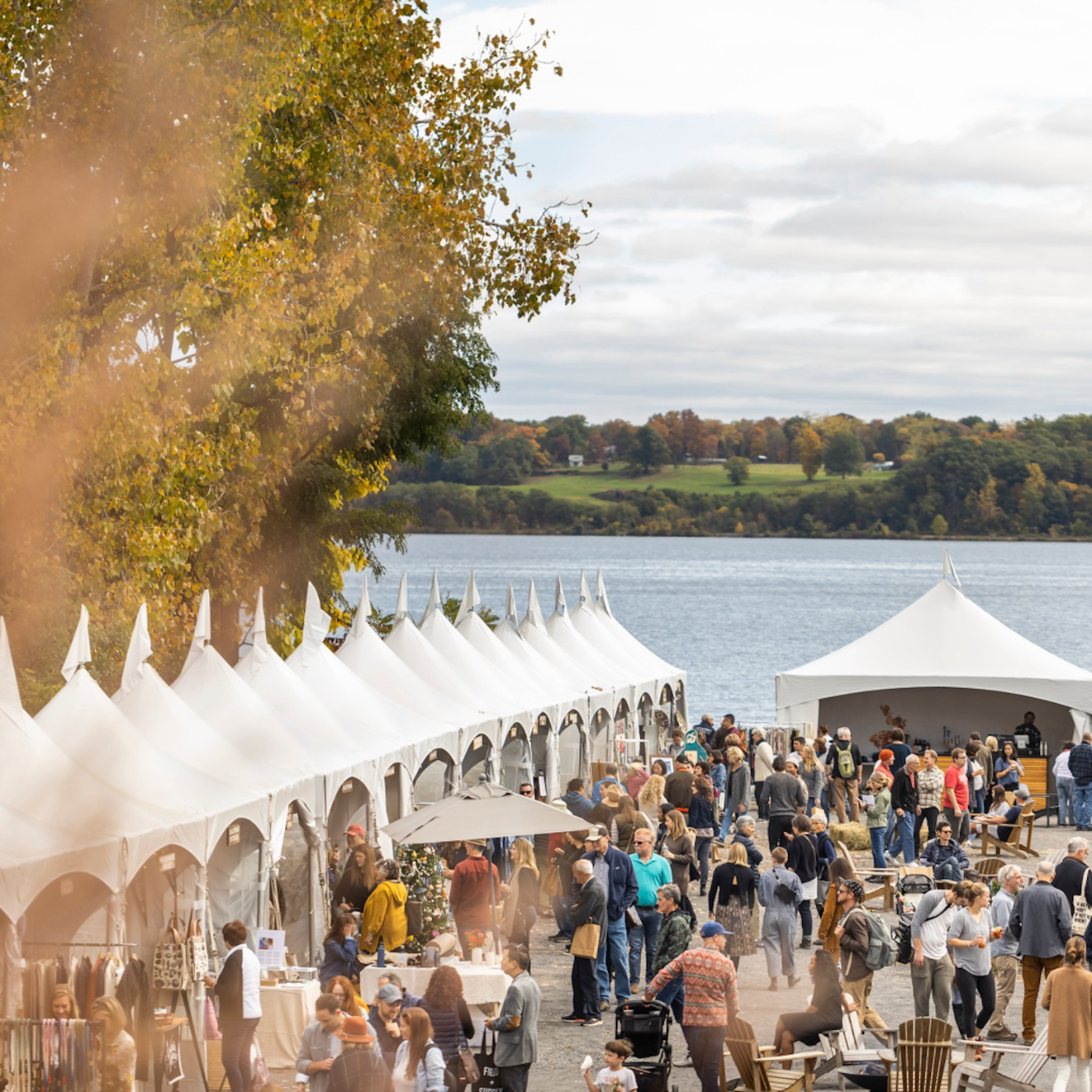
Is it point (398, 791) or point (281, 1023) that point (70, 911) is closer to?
point (281, 1023)

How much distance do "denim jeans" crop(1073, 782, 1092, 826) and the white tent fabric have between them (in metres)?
2.36

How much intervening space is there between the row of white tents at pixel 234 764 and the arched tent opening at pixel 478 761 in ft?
0.13

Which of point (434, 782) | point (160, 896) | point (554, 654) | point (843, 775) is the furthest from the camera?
point (554, 654)

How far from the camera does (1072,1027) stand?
10.1 metres

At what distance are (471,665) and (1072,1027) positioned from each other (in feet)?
44.0

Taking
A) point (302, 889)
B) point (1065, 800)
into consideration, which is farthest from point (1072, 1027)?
point (1065, 800)

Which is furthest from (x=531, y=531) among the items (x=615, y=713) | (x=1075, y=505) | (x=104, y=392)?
(x=104, y=392)

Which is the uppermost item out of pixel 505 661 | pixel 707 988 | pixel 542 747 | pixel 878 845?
pixel 505 661

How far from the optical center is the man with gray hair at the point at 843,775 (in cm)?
2145

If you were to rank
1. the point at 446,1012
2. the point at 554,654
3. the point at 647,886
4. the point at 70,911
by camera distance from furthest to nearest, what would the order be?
the point at 554,654 → the point at 647,886 → the point at 70,911 → the point at 446,1012

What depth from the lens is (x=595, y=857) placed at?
13023mm

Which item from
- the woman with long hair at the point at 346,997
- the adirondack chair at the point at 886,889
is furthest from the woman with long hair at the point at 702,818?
the woman with long hair at the point at 346,997

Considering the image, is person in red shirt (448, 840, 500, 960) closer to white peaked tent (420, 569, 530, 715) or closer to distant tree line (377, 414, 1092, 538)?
white peaked tent (420, 569, 530, 715)

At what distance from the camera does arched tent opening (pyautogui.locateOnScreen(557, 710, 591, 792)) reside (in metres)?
25.8
